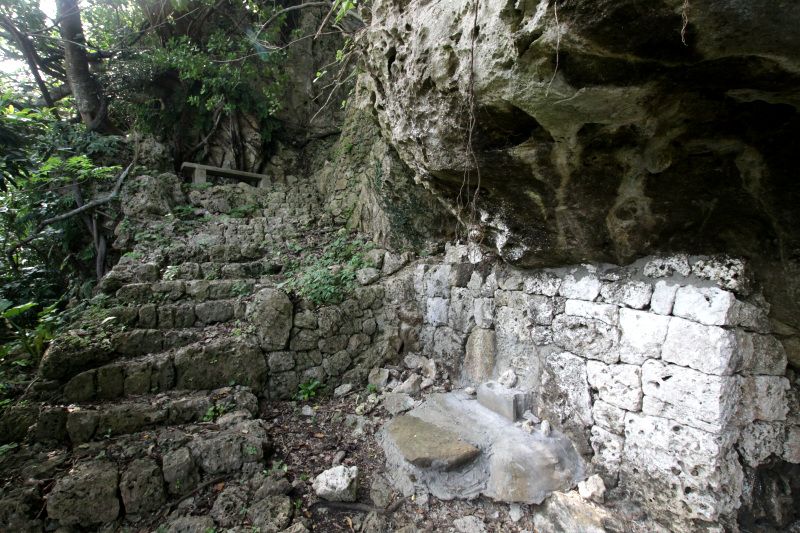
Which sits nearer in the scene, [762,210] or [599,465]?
[762,210]

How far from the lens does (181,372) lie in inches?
135

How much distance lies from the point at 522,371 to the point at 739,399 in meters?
1.41

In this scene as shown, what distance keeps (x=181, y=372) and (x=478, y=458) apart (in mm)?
3021

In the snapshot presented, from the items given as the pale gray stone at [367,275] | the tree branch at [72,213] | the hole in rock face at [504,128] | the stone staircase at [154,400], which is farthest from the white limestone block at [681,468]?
the tree branch at [72,213]

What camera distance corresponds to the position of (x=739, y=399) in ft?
5.93

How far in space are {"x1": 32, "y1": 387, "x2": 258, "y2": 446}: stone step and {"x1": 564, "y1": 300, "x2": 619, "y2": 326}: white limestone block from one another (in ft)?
10.2

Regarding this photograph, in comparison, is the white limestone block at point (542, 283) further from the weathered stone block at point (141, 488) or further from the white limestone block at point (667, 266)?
the weathered stone block at point (141, 488)


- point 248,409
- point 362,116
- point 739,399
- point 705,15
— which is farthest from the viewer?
point 362,116

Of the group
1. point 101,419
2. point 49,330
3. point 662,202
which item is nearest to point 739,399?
point 662,202

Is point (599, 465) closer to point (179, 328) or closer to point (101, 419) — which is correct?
point (101, 419)

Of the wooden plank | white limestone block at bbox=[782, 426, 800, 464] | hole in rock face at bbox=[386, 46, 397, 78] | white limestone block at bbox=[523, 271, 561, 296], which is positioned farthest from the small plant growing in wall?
the wooden plank

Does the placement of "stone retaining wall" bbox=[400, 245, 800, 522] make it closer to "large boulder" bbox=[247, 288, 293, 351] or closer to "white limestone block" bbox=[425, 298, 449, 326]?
"white limestone block" bbox=[425, 298, 449, 326]

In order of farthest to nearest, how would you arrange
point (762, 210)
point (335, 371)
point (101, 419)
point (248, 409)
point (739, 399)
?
point (335, 371) → point (248, 409) → point (101, 419) → point (739, 399) → point (762, 210)

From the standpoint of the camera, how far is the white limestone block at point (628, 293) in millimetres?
2109
